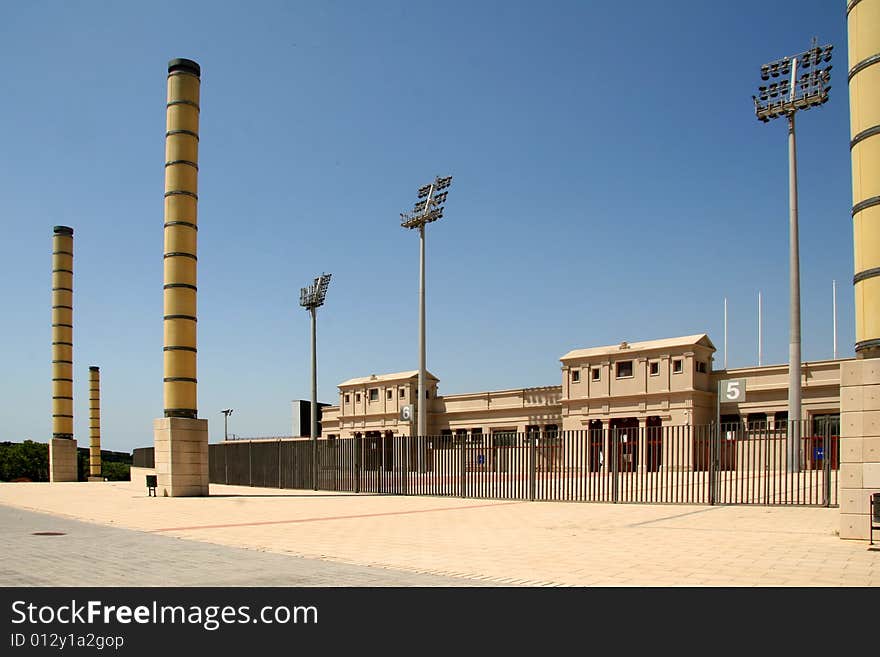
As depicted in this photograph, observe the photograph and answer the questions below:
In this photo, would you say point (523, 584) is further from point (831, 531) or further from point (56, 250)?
point (56, 250)

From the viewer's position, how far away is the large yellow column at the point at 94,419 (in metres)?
59.0

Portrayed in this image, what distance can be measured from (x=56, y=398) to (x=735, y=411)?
37.6 meters

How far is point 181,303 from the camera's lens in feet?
86.4

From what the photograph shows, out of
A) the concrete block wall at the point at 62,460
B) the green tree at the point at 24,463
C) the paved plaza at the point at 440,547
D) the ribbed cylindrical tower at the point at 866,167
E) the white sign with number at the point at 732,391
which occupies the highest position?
the ribbed cylindrical tower at the point at 866,167

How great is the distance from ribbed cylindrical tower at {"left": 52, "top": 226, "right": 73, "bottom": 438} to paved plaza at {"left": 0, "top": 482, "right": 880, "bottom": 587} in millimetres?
26328

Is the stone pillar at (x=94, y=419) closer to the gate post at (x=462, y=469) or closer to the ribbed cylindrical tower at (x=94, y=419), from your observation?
the ribbed cylindrical tower at (x=94, y=419)

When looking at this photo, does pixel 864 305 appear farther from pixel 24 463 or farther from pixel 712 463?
pixel 24 463

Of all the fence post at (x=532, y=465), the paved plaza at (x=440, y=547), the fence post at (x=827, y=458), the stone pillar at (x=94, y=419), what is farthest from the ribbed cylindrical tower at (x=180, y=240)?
the stone pillar at (x=94, y=419)

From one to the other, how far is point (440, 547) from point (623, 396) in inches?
1528

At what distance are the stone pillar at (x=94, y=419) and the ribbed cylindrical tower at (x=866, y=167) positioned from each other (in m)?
56.8

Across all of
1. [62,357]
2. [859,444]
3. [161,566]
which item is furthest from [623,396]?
[161,566]

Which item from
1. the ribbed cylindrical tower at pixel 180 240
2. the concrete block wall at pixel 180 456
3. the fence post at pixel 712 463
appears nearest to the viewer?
A: the fence post at pixel 712 463
